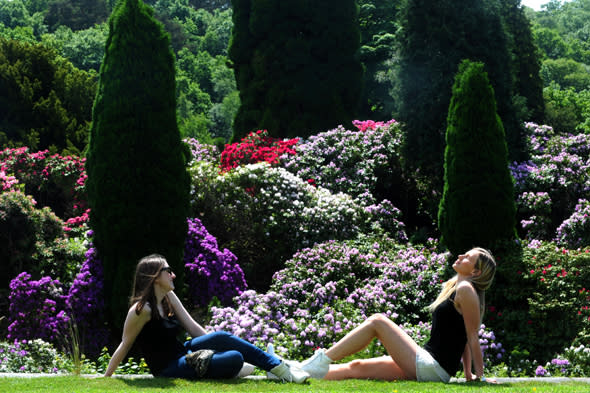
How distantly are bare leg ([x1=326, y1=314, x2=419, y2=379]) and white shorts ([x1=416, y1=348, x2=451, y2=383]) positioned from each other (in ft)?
0.17

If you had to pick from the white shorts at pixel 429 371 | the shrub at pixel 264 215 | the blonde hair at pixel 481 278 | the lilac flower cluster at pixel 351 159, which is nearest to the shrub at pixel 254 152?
the lilac flower cluster at pixel 351 159

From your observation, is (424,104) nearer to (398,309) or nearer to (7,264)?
(398,309)

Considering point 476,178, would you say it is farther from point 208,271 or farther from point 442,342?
point 442,342

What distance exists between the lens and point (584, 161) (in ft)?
40.7

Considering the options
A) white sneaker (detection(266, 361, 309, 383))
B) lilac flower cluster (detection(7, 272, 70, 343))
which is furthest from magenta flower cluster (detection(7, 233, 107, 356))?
white sneaker (detection(266, 361, 309, 383))

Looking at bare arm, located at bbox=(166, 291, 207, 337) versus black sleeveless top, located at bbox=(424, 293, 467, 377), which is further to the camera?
bare arm, located at bbox=(166, 291, 207, 337)

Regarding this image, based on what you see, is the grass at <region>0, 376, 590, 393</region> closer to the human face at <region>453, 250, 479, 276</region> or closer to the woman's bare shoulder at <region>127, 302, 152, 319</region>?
the woman's bare shoulder at <region>127, 302, 152, 319</region>

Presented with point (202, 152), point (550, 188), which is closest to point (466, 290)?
point (550, 188)

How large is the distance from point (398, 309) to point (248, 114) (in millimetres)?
9960

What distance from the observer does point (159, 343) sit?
5168 millimetres

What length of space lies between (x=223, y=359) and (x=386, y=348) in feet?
4.08

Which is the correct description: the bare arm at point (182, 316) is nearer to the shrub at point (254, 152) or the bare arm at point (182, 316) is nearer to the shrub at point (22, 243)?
the shrub at point (22, 243)

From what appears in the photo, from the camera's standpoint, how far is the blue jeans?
16.7 feet

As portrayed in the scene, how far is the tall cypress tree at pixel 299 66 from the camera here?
16891 millimetres
